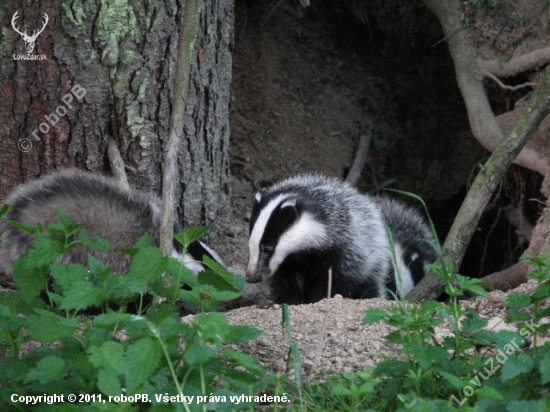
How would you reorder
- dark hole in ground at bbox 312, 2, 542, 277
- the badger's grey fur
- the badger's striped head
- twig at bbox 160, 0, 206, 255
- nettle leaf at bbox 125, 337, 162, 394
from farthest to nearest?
dark hole in ground at bbox 312, 2, 542, 277, the badger's grey fur, the badger's striped head, twig at bbox 160, 0, 206, 255, nettle leaf at bbox 125, 337, 162, 394

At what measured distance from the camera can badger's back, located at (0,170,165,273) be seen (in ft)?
14.1

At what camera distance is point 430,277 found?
181 inches

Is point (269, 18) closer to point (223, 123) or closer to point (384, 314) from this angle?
point (223, 123)

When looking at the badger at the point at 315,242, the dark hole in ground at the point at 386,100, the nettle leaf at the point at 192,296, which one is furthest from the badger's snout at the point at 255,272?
the nettle leaf at the point at 192,296

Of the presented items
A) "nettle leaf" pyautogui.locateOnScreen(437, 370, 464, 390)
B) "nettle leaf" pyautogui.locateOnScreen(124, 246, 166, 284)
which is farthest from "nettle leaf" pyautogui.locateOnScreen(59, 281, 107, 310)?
"nettle leaf" pyautogui.locateOnScreen(437, 370, 464, 390)

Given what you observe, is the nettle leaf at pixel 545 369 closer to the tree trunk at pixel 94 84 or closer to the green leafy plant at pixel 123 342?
the green leafy plant at pixel 123 342

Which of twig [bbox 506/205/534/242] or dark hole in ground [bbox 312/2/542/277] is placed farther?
dark hole in ground [bbox 312/2/542/277]

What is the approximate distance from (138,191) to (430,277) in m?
1.72

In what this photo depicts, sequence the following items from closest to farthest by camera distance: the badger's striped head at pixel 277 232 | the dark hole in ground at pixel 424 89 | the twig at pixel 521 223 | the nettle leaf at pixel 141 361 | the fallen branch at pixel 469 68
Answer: the nettle leaf at pixel 141 361
the badger's striped head at pixel 277 232
the fallen branch at pixel 469 68
the twig at pixel 521 223
the dark hole in ground at pixel 424 89

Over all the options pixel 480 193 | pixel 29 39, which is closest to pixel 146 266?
pixel 29 39

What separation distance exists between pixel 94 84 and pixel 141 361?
8.00 ft

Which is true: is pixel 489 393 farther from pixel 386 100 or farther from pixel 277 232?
pixel 386 100

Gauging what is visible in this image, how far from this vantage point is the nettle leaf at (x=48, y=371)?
239 cm

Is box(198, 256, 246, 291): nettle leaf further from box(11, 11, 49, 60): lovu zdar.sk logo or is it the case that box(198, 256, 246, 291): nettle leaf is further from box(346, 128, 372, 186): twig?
box(346, 128, 372, 186): twig
